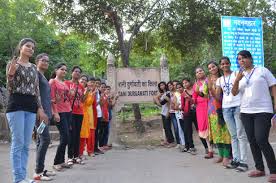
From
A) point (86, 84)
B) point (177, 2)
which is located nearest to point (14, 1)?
point (177, 2)

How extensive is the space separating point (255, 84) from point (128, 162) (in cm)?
331

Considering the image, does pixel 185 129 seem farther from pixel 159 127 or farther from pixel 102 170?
pixel 159 127

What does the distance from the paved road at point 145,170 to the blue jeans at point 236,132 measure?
0.32 meters

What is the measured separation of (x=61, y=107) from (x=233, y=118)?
9.41 feet

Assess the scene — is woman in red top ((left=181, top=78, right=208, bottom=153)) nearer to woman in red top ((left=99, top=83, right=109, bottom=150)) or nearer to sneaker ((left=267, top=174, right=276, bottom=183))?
woman in red top ((left=99, top=83, right=109, bottom=150))

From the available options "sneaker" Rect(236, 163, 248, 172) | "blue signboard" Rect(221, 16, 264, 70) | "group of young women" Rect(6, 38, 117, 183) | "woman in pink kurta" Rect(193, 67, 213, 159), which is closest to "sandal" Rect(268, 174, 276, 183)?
"sneaker" Rect(236, 163, 248, 172)

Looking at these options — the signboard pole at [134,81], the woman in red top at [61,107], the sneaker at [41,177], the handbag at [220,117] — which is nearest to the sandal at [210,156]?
the handbag at [220,117]

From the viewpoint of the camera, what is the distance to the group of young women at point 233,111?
5.89m

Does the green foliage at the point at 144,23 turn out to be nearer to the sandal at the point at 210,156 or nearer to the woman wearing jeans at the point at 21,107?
the sandal at the point at 210,156

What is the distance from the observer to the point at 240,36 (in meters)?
10.9

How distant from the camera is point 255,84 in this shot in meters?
5.98

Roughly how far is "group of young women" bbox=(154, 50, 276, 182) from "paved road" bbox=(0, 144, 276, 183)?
0.30 m

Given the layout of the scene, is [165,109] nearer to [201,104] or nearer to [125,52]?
[201,104]

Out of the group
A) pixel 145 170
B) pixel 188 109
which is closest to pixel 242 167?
pixel 145 170
